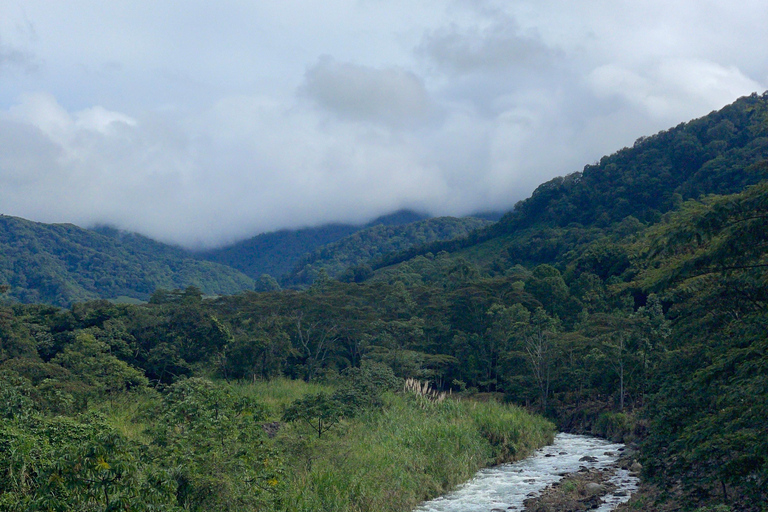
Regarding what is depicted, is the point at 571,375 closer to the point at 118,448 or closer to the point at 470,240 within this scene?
the point at 118,448

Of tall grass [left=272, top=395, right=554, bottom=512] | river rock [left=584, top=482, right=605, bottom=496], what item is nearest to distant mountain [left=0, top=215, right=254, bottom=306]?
tall grass [left=272, top=395, right=554, bottom=512]

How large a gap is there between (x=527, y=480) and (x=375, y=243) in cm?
13448

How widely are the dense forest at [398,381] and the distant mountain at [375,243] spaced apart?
74532mm

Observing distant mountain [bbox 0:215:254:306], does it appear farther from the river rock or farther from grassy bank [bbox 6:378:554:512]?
the river rock

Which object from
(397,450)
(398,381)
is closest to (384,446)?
(397,450)

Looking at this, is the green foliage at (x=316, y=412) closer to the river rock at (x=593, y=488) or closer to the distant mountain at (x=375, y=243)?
the river rock at (x=593, y=488)

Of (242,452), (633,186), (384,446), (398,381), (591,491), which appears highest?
(633,186)

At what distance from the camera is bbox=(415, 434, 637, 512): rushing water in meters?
15.8

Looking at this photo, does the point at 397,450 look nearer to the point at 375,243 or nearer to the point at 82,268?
the point at 82,268

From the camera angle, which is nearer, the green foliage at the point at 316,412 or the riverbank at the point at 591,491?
the riverbank at the point at 591,491

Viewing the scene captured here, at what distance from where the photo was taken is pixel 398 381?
82.9ft

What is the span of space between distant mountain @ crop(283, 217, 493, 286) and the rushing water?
109210 millimetres

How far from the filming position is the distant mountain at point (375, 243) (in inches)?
5477

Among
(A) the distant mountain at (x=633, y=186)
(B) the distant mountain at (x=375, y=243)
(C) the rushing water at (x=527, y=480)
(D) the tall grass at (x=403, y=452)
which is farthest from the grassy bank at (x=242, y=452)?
(B) the distant mountain at (x=375, y=243)
